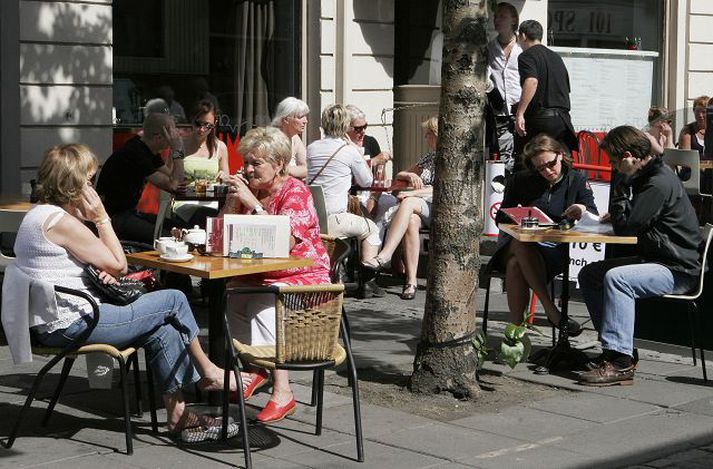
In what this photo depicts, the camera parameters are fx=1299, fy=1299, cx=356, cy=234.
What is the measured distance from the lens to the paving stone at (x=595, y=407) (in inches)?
273

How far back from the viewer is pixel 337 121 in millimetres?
10797

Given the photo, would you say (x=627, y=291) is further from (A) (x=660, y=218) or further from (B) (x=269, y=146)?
(B) (x=269, y=146)

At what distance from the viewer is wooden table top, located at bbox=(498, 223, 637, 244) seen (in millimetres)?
7637

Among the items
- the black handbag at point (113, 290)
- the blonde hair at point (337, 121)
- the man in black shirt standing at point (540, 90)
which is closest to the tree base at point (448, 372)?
the black handbag at point (113, 290)

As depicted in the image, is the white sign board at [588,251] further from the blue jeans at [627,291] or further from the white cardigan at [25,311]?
the white cardigan at [25,311]

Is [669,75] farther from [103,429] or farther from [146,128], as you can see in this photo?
[103,429]

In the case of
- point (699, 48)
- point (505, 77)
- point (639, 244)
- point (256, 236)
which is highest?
point (699, 48)

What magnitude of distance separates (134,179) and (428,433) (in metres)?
3.78

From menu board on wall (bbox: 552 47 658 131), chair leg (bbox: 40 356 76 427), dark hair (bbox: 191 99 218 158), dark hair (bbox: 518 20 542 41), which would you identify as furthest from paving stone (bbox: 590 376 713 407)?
menu board on wall (bbox: 552 47 658 131)

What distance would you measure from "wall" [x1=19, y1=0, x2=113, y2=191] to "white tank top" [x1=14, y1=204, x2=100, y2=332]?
227 inches

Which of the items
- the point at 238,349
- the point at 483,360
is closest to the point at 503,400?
the point at 483,360

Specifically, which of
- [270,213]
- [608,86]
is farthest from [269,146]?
[608,86]

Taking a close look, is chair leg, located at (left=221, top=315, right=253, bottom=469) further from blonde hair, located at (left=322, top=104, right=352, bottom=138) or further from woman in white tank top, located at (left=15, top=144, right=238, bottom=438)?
blonde hair, located at (left=322, top=104, right=352, bottom=138)

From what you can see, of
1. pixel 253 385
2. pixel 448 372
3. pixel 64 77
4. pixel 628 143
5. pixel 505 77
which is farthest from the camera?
pixel 505 77
